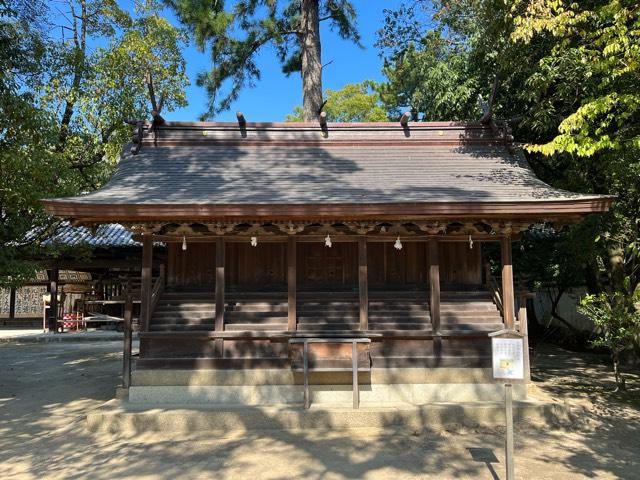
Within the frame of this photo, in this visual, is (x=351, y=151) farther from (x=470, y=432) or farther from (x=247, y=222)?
(x=470, y=432)

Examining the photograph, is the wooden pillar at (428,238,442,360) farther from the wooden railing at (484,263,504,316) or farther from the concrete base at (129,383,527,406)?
the wooden railing at (484,263,504,316)

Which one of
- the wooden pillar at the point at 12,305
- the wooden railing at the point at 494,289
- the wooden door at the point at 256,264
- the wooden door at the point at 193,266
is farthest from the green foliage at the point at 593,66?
the wooden pillar at the point at 12,305

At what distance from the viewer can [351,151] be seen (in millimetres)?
10062

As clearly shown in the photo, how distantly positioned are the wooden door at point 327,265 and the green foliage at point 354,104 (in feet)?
80.4

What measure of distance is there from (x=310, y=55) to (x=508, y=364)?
569 inches

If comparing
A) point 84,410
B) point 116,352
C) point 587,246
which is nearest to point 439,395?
point 587,246

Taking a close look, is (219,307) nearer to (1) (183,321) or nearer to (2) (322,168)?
(1) (183,321)

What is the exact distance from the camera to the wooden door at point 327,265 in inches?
354

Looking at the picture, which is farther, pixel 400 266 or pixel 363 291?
pixel 400 266

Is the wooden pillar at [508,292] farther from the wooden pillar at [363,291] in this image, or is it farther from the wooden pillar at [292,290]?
the wooden pillar at [292,290]

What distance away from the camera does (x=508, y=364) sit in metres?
4.70

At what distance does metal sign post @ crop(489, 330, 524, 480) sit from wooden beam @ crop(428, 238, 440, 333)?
3.19 metres

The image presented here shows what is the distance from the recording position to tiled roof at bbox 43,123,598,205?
7570 mm

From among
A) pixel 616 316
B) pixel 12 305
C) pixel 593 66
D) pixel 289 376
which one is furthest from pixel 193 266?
pixel 12 305
